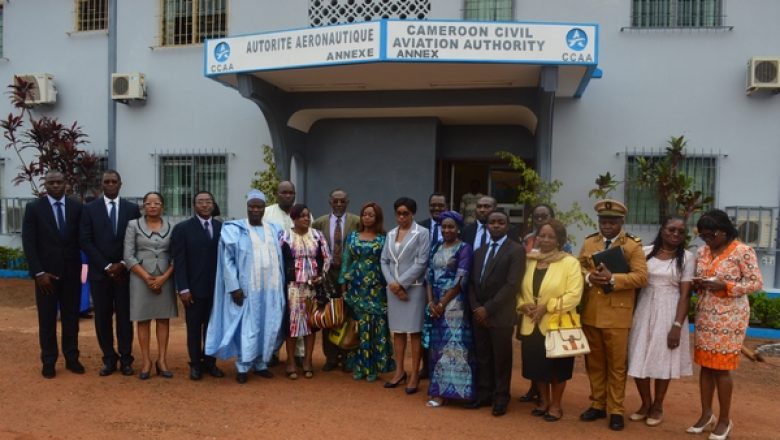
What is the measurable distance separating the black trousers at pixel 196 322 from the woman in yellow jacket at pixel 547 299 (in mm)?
2813

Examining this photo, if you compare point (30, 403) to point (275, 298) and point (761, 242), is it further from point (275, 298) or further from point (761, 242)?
point (761, 242)

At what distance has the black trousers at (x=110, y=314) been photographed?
575 centimetres

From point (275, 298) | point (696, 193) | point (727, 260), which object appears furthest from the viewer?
point (696, 193)

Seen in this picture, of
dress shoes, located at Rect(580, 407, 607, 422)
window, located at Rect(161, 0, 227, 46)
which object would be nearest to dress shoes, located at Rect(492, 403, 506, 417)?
dress shoes, located at Rect(580, 407, 607, 422)

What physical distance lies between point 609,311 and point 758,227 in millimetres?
5780

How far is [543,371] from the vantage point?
4691 mm

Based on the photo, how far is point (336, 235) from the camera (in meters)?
6.38

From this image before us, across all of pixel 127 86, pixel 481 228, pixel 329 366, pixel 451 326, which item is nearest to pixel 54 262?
pixel 329 366

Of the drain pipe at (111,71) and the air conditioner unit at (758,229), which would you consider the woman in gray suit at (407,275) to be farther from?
the drain pipe at (111,71)

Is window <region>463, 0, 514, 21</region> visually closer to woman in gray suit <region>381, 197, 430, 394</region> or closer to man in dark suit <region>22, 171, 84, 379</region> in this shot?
woman in gray suit <region>381, 197, 430, 394</region>

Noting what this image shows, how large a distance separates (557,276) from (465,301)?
0.79m

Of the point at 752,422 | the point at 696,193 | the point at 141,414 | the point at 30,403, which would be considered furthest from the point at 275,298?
the point at 696,193

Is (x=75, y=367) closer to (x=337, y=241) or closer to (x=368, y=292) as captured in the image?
(x=337, y=241)

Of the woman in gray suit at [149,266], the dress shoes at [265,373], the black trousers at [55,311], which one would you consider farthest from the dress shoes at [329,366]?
the black trousers at [55,311]
